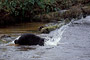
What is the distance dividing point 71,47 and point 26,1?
5.61 m

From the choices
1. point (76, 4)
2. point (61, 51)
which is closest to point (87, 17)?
point (76, 4)

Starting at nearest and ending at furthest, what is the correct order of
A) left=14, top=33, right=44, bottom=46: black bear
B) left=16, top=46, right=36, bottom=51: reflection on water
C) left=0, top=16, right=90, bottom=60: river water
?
1. left=0, top=16, right=90, bottom=60: river water
2. left=16, top=46, right=36, bottom=51: reflection on water
3. left=14, top=33, right=44, bottom=46: black bear

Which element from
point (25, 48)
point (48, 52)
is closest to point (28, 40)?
point (25, 48)

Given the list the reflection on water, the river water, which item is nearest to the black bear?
the river water

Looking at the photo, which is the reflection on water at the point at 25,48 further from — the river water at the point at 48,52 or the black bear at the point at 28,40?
the black bear at the point at 28,40

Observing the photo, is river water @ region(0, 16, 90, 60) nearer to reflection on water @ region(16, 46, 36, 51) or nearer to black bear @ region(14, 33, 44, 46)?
reflection on water @ region(16, 46, 36, 51)

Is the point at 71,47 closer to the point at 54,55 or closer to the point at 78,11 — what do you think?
the point at 54,55

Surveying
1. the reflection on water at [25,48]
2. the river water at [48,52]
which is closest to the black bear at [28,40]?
the river water at [48,52]

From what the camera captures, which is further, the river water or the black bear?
the black bear

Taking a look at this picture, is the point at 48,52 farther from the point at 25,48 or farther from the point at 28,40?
the point at 28,40

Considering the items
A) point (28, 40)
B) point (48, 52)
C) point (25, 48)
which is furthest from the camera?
point (28, 40)

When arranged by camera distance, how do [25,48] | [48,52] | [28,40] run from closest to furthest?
1. [48,52]
2. [25,48]
3. [28,40]

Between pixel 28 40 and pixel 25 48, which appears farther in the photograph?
pixel 28 40

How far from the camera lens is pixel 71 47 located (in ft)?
35.2
